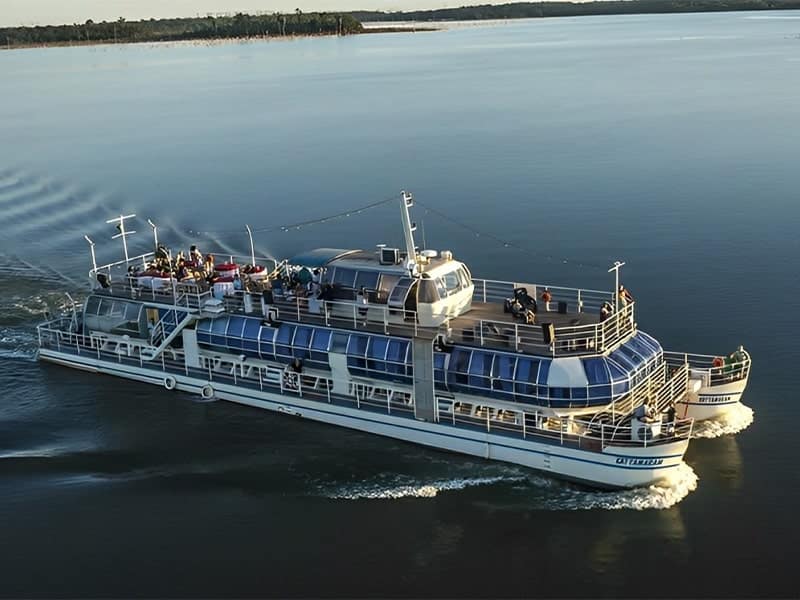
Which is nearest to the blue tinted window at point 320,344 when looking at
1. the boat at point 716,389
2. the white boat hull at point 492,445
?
the white boat hull at point 492,445

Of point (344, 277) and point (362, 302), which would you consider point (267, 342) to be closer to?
point (344, 277)

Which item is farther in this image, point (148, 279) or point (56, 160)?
point (56, 160)

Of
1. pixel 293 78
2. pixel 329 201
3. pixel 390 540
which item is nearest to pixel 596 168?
pixel 329 201

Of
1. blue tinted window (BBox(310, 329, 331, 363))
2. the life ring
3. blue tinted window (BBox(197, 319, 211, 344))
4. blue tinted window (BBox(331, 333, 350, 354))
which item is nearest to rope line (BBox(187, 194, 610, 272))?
blue tinted window (BBox(197, 319, 211, 344))

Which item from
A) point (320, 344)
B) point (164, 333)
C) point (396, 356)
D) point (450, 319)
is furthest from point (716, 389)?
point (164, 333)

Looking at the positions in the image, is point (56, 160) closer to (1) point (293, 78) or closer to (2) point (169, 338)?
(2) point (169, 338)

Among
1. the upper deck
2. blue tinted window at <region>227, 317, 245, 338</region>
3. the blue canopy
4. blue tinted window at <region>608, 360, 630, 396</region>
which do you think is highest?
the blue canopy

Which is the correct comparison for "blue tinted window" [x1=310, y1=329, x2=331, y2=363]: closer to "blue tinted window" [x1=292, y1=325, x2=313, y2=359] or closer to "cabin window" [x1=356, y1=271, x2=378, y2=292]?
"blue tinted window" [x1=292, y1=325, x2=313, y2=359]
